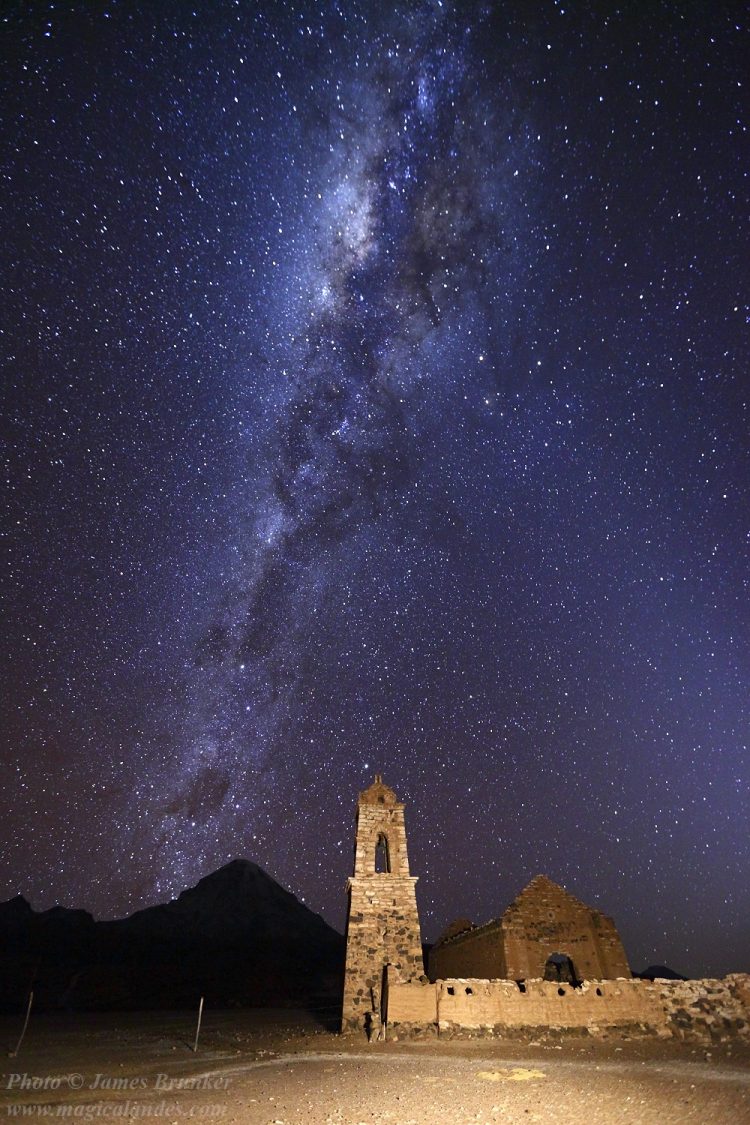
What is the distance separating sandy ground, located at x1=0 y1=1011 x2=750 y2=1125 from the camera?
27.8ft

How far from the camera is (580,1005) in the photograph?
50.0 feet

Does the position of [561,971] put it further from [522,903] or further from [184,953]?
[184,953]

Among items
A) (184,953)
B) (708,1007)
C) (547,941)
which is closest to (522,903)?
(547,941)

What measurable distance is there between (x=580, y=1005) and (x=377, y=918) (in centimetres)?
721

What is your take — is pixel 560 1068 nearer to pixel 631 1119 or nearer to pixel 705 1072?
pixel 705 1072

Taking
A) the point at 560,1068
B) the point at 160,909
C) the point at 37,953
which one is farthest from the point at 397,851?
the point at 160,909

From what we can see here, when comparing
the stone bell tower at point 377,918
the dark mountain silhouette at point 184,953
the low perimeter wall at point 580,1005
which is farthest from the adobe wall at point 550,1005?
the dark mountain silhouette at point 184,953

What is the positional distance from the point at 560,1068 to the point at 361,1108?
17.4ft

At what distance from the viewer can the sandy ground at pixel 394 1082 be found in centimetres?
846

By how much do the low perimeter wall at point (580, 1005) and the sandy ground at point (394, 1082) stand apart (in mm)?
495

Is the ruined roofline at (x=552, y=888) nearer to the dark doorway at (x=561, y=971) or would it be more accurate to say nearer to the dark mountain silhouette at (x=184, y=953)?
the dark doorway at (x=561, y=971)

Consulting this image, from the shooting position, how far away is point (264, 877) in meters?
97.4

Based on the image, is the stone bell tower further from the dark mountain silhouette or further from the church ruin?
the dark mountain silhouette

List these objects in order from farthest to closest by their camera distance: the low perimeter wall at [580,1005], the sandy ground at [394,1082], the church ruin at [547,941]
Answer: the church ruin at [547,941]
the low perimeter wall at [580,1005]
the sandy ground at [394,1082]
